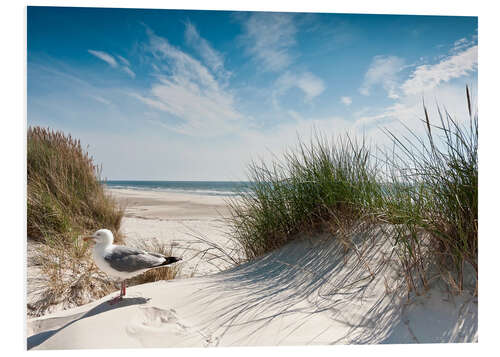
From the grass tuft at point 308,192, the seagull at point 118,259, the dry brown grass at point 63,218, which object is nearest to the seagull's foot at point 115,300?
the seagull at point 118,259

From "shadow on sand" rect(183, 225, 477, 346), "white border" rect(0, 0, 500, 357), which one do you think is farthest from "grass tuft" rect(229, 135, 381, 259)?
"white border" rect(0, 0, 500, 357)

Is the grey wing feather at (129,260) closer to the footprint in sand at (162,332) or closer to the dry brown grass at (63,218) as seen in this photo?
the footprint in sand at (162,332)

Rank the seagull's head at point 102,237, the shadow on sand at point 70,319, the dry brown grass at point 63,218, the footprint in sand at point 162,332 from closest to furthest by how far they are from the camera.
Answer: the footprint in sand at point 162,332
the shadow on sand at point 70,319
the seagull's head at point 102,237
the dry brown grass at point 63,218

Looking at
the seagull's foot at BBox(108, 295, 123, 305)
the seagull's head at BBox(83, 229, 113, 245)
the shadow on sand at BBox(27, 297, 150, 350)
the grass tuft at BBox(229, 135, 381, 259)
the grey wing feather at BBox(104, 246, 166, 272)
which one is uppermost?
the grass tuft at BBox(229, 135, 381, 259)

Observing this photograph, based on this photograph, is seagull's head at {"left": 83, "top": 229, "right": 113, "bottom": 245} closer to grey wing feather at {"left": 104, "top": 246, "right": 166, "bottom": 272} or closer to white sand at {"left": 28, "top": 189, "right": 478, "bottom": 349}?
grey wing feather at {"left": 104, "top": 246, "right": 166, "bottom": 272}

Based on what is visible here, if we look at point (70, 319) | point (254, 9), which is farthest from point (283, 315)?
point (254, 9)

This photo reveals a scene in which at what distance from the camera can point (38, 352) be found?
1526 millimetres

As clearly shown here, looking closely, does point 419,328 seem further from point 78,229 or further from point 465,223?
point 78,229

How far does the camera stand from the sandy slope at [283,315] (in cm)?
147

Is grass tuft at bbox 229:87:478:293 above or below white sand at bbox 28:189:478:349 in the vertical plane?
above

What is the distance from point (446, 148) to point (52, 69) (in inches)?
106

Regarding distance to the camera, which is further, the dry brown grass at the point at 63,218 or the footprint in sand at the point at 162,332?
the dry brown grass at the point at 63,218

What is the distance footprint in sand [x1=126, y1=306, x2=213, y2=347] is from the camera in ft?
4.81
